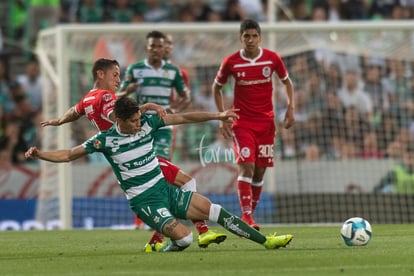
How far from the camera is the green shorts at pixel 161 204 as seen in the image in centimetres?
1054

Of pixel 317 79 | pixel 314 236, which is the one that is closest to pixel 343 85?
pixel 317 79

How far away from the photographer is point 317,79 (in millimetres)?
18891

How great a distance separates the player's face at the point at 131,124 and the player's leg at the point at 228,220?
817mm

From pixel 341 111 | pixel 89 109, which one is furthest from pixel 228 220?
pixel 341 111

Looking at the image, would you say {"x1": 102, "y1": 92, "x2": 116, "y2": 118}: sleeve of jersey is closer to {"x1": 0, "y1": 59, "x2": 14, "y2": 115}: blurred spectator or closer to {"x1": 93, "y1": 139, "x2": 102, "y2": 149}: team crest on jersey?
{"x1": 93, "y1": 139, "x2": 102, "y2": 149}: team crest on jersey

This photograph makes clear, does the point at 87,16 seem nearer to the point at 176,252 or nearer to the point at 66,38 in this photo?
the point at 66,38

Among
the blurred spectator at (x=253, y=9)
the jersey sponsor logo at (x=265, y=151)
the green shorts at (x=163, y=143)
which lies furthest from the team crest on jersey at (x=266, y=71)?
the blurred spectator at (x=253, y=9)

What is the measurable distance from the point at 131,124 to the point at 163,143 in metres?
4.44

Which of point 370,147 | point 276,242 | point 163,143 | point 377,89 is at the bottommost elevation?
point 276,242

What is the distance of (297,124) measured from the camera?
62.3 ft

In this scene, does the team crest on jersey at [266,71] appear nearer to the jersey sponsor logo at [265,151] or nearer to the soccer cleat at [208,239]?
the jersey sponsor logo at [265,151]

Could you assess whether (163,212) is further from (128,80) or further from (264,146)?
(128,80)

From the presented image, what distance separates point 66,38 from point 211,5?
20.2 ft

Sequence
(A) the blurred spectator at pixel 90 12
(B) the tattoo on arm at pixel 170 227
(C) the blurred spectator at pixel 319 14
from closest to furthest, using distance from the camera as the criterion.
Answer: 1. (B) the tattoo on arm at pixel 170 227
2. (C) the blurred spectator at pixel 319 14
3. (A) the blurred spectator at pixel 90 12
